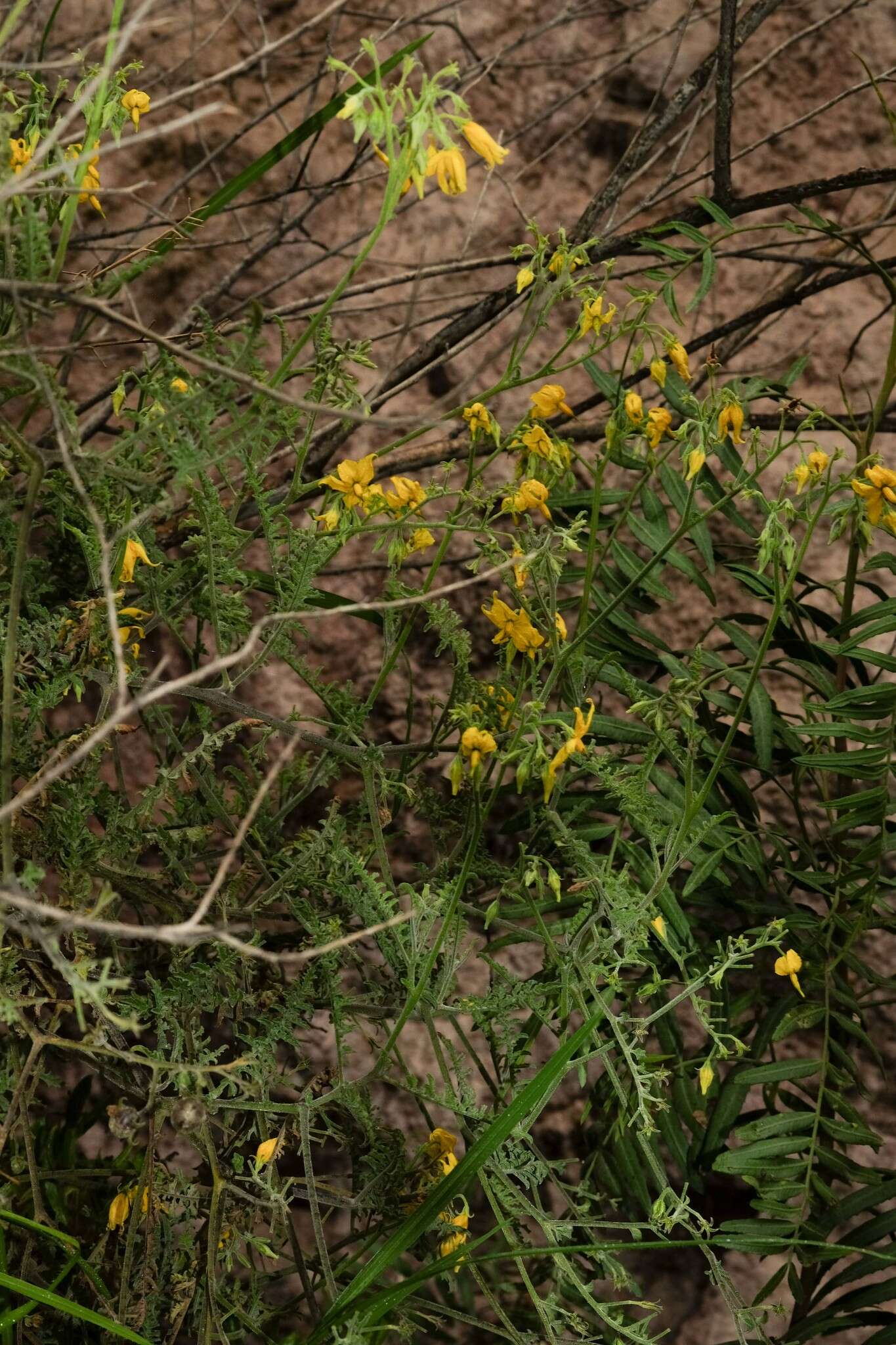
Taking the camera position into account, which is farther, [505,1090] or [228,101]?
[228,101]

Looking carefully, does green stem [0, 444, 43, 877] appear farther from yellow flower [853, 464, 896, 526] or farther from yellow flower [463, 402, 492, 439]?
yellow flower [853, 464, 896, 526]

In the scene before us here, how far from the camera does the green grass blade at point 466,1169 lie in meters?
0.79

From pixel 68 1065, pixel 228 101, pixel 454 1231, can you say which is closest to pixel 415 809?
pixel 454 1231

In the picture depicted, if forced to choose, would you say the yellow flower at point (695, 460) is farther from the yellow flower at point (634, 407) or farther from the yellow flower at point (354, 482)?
the yellow flower at point (354, 482)

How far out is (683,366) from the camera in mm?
944

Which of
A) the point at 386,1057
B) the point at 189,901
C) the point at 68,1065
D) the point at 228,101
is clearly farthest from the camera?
the point at 228,101

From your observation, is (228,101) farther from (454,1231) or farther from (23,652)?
(454,1231)

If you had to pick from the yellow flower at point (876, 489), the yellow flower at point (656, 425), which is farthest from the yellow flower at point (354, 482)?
the yellow flower at point (876, 489)

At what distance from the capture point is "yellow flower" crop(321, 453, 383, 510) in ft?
2.74

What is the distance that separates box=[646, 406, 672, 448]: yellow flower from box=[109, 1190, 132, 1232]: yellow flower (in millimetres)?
662

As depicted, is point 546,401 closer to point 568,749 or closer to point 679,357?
point 679,357

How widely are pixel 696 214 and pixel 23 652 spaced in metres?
0.74

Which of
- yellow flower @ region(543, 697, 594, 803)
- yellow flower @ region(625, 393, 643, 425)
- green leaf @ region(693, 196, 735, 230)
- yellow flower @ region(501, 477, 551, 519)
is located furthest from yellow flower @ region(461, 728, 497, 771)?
green leaf @ region(693, 196, 735, 230)

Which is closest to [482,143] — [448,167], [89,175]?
[448,167]
